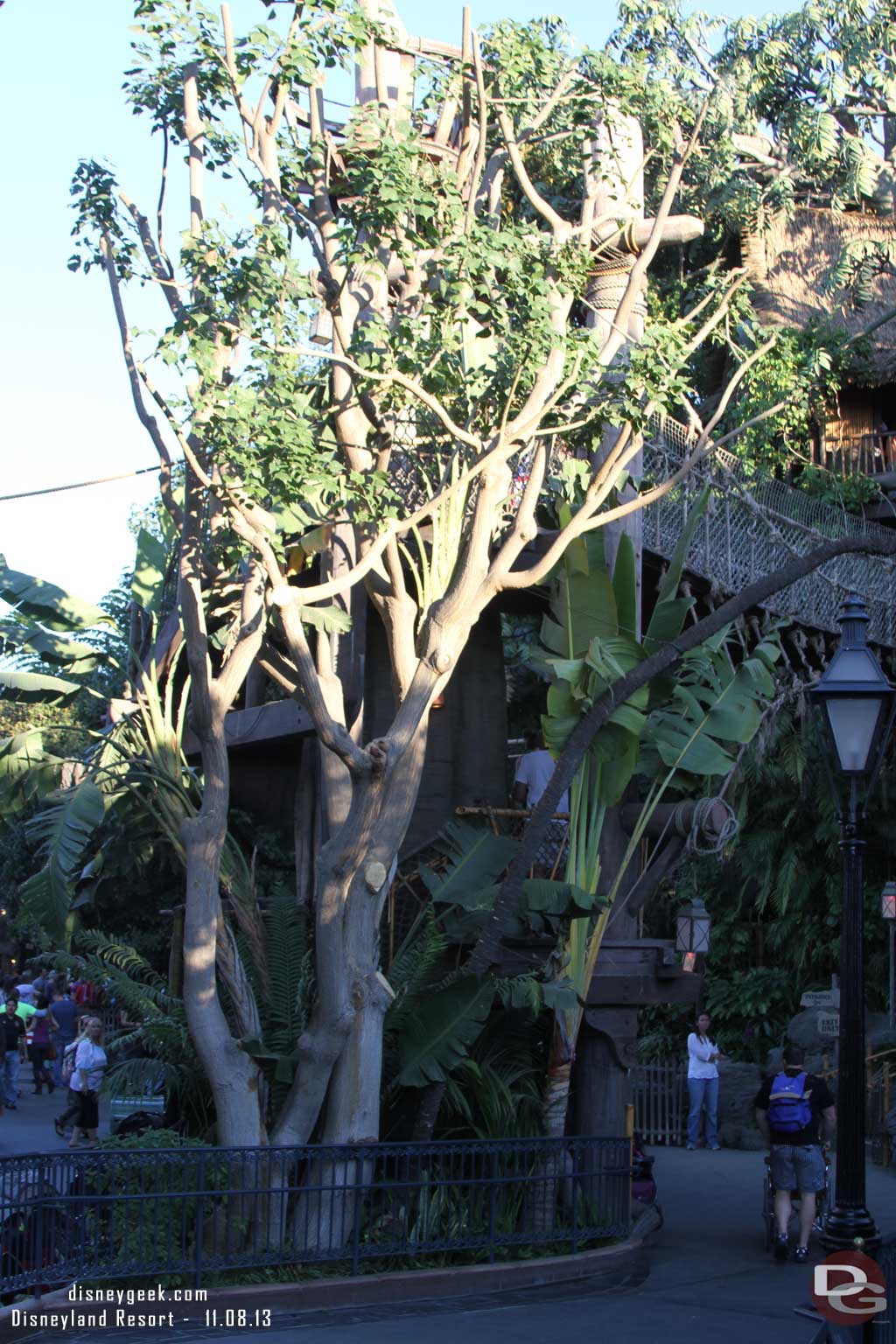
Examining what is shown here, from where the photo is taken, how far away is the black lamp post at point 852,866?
706 cm

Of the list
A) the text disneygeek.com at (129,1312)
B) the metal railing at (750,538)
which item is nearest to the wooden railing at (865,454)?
the metal railing at (750,538)

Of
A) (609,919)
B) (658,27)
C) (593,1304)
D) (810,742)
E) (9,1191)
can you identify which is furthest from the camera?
(658,27)

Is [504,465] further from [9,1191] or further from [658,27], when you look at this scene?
[658,27]

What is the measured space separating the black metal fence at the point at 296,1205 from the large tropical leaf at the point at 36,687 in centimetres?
558

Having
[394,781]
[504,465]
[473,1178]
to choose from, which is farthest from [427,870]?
[504,465]

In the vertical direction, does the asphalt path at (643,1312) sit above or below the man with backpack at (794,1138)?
below

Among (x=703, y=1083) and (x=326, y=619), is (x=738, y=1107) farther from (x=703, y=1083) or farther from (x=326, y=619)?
(x=326, y=619)

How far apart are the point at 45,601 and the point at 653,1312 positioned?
27.6 feet

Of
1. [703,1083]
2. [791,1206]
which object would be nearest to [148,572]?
[791,1206]

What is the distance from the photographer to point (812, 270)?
2925 centimetres

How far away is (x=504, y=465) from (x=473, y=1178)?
5.46 meters

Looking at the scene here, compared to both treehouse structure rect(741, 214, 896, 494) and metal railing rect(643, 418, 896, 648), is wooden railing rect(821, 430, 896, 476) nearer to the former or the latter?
treehouse structure rect(741, 214, 896, 494)

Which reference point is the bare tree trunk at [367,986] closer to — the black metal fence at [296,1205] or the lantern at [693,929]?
→ the black metal fence at [296,1205]

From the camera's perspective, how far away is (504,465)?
11609 mm
